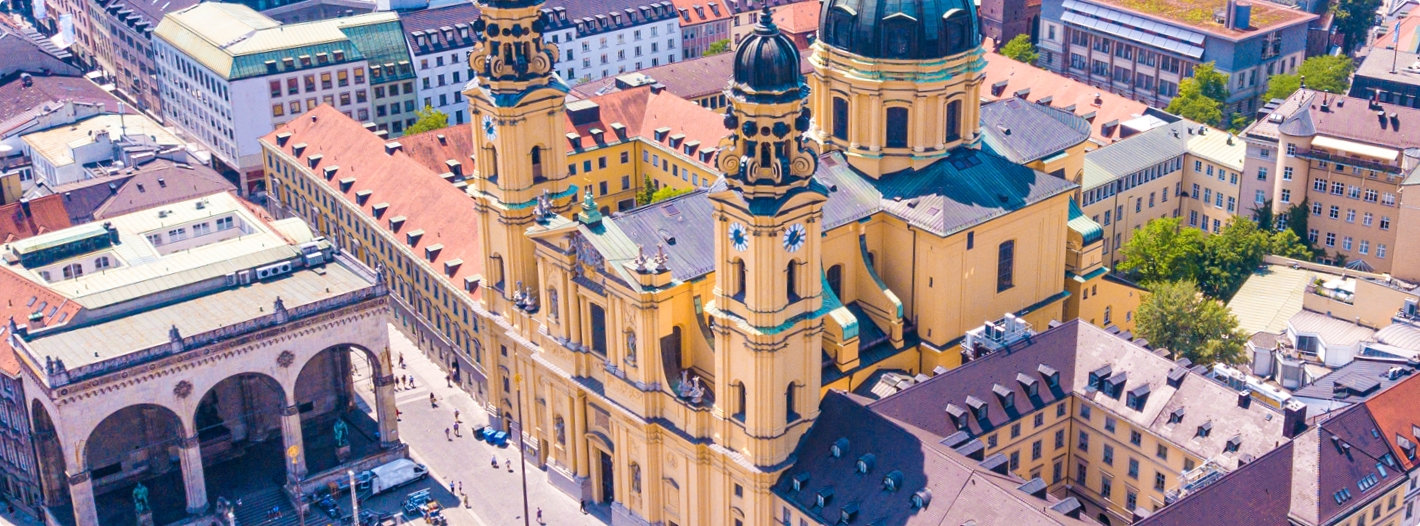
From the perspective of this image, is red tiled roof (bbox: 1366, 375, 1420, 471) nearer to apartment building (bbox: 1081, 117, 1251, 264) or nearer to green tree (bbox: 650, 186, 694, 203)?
apartment building (bbox: 1081, 117, 1251, 264)

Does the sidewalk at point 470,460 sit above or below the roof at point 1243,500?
below

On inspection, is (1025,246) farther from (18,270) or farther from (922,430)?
(18,270)

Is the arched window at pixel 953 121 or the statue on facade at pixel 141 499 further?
the statue on facade at pixel 141 499

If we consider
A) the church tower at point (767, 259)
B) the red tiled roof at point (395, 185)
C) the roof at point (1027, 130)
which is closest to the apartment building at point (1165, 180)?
the roof at point (1027, 130)

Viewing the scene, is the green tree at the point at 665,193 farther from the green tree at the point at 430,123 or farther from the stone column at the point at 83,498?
the stone column at the point at 83,498

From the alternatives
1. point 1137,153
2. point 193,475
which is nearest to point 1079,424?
point 1137,153

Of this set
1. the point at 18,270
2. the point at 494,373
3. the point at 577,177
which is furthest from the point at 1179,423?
the point at 18,270

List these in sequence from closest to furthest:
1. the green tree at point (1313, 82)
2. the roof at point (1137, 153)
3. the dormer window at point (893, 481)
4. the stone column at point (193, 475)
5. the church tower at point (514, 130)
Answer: the dormer window at point (893, 481)
the church tower at point (514, 130)
the stone column at point (193, 475)
the roof at point (1137, 153)
the green tree at point (1313, 82)

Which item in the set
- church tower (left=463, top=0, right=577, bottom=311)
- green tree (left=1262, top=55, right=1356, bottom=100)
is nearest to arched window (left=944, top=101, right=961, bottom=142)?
church tower (left=463, top=0, right=577, bottom=311)
